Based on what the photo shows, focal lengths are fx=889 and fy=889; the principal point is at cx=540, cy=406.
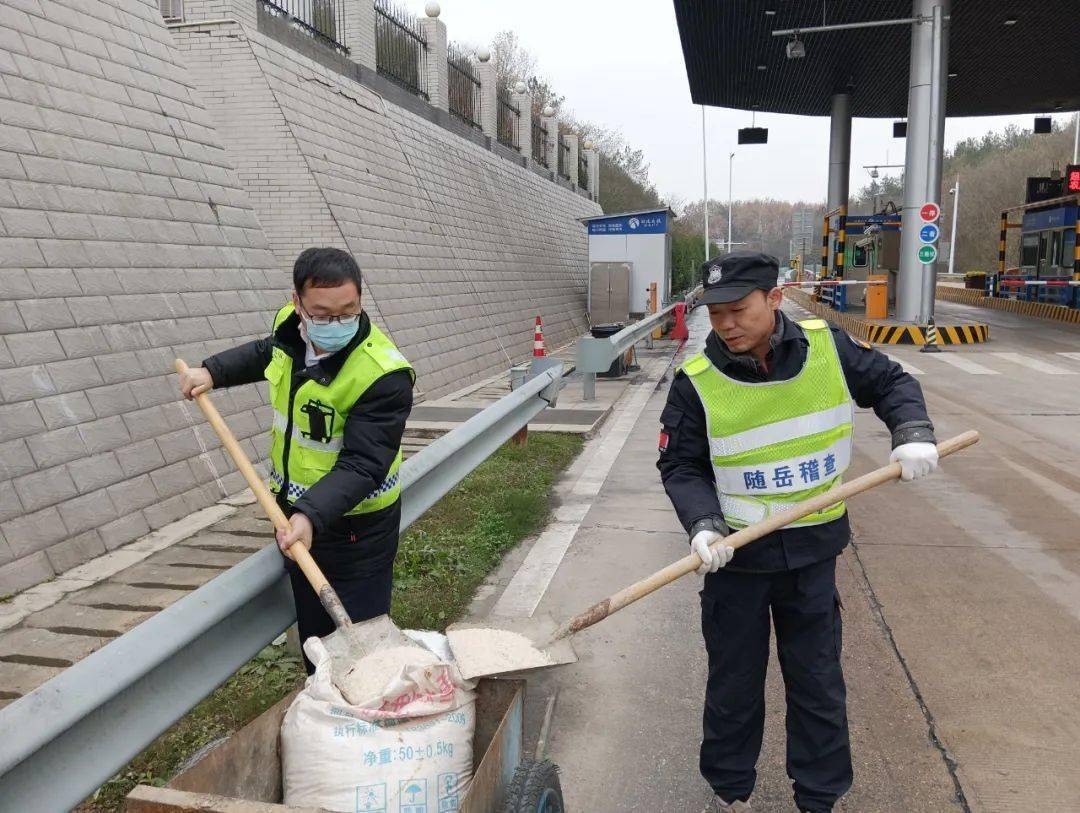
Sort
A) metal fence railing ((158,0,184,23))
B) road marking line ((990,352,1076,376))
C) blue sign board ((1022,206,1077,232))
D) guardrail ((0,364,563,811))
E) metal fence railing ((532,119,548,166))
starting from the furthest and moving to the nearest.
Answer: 1. metal fence railing ((532,119,548,166))
2. blue sign board ((1022,206,1077,232))
3. road marking line ((990,352,1076,376))
4. metal fence railing ((158,0,184,23))
5. guardrail ((0,364,563,811))

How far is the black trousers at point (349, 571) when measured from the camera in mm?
2758

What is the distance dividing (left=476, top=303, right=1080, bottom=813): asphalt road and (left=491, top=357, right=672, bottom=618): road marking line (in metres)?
0.04

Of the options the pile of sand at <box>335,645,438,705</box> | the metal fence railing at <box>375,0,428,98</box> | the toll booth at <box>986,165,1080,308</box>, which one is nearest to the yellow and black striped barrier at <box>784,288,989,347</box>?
the toll booth at <box>986,165,1080,308</box>

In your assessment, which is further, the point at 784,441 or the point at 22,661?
the point at 22,661

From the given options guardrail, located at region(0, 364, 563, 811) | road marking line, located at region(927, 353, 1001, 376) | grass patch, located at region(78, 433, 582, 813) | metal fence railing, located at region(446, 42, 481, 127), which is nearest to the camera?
guardrail, located at region(0, 364, 563, 811)

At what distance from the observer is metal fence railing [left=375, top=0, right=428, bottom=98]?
51.0ft

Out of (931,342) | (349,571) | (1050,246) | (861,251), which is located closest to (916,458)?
(349,571)

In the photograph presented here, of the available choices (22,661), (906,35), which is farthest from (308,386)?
(906,35)

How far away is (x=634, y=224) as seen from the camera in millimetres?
20438

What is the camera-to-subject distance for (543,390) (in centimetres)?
666

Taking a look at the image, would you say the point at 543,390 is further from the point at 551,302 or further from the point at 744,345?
the point at 551,302

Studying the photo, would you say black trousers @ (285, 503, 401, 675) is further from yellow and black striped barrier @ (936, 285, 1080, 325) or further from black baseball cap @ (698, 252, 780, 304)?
yellow and black striped barrier @ (936, 285, 1080, 325)

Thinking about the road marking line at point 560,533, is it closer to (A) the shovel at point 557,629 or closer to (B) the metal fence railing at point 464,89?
(A) the shovel at point 557,629

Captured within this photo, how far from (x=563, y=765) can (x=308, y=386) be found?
5.07 ft
